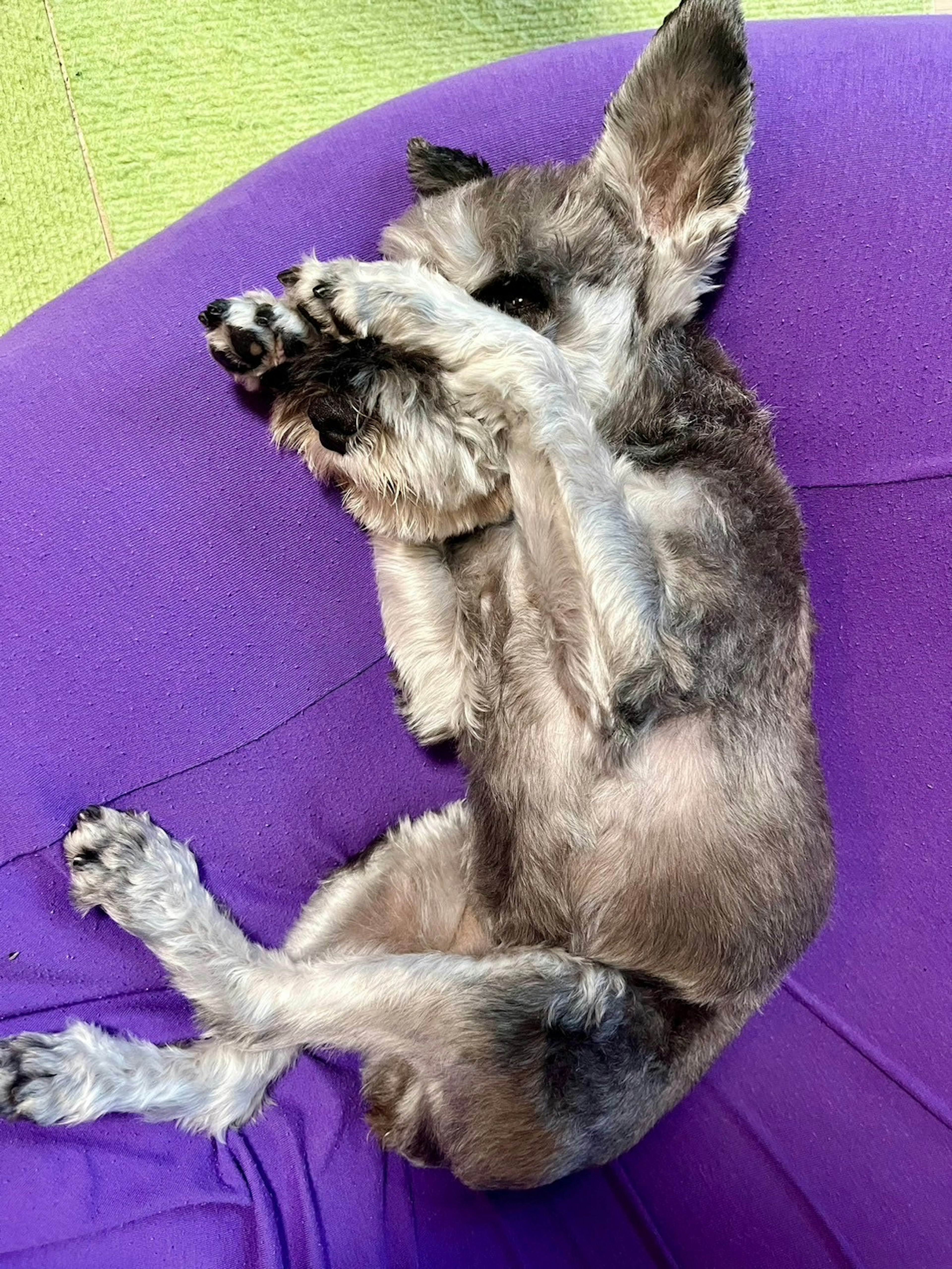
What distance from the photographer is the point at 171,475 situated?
8.29 ft

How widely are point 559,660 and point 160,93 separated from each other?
2.81 meters

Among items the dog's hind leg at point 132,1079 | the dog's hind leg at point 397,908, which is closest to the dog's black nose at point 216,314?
the dog's hind leg at point 397,908

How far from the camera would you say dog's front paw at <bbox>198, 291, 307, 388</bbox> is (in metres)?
2.28

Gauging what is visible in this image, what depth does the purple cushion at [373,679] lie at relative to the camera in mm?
2443

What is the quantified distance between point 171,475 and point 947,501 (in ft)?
7.42

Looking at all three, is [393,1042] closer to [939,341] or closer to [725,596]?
[725,596]

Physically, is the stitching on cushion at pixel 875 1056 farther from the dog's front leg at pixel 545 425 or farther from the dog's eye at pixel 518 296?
the dog's eye at pixel 518 296

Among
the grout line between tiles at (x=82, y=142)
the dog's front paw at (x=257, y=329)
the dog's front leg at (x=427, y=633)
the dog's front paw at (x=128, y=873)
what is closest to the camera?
the dog's front paw at (x=257, y=329)

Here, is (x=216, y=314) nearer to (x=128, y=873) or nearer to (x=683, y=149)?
(x=683, y=149)

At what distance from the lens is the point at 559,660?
7.86 ft

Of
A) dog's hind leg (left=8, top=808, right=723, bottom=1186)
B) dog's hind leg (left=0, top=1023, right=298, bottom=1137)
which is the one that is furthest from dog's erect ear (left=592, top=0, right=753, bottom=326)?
dog's hind leg (left=0, top=1023, right=298, bottom=1137)

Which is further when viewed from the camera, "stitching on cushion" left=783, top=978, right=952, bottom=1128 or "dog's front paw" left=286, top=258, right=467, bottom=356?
"stitching on cushion" left=783, top=978, right=952, bottom=1128

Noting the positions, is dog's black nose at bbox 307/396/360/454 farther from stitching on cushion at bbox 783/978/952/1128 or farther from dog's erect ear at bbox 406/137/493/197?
stitching on cushion at bbox 783/978/952/1128

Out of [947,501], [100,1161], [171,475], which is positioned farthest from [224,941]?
[947,501]
